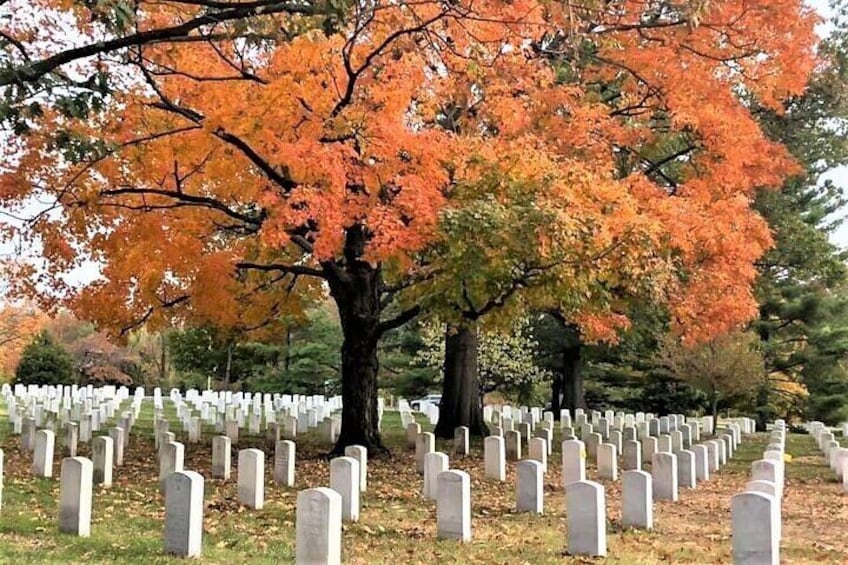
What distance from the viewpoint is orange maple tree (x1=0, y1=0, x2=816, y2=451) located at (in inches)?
501

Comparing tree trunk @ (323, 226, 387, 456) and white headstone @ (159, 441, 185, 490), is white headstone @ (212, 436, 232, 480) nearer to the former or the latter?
white headstone @ (159, 441, 185, 490)

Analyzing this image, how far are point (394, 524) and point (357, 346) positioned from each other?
6.98 m

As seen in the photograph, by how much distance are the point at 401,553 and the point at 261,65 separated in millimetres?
8752

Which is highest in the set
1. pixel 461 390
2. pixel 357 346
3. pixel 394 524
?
pixel 357 346

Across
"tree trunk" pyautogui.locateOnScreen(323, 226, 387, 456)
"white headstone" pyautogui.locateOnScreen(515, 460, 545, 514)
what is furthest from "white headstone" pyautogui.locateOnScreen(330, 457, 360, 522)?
"tree trunk" pyautogui.locateOnScreen(323, 226, 387, 456)

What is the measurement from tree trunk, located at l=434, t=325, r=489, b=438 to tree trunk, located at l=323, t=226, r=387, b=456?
434 cm

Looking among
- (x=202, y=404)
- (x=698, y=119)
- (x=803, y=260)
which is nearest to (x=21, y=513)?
(x=698, y=119)

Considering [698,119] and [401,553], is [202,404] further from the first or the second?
[401,553]

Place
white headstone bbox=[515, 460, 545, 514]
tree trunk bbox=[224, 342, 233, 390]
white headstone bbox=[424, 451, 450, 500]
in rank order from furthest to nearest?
tree trunk bbox=[224, 342, 233, 390] < white headstone bbox=[424, 451, 450, 500] < white headstone bbox=[515, 460, 545, 514]

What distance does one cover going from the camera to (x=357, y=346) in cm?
1588

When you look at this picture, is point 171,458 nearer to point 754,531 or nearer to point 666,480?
point 666,480

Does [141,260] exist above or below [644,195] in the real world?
below

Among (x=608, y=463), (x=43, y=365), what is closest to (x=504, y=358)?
(x=608, y=463)

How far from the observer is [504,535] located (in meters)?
8.47
